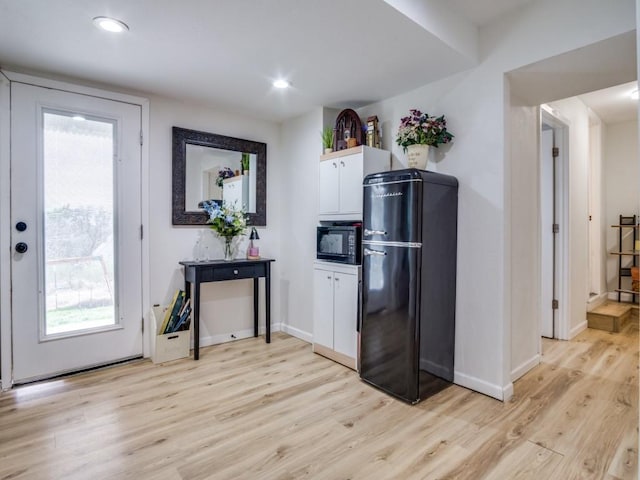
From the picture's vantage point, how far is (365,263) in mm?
2654

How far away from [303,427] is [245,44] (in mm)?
2368

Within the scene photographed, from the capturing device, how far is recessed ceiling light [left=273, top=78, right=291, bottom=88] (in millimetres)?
2850

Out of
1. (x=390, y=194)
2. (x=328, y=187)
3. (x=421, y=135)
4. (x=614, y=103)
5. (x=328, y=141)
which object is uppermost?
(x=614, y=103)

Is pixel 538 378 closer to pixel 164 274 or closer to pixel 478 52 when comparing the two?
pixel 478 52

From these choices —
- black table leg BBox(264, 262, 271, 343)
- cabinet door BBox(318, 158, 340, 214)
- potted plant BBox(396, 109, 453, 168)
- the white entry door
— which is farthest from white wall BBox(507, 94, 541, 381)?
→ the white entry door

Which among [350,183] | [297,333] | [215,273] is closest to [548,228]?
[350,183]

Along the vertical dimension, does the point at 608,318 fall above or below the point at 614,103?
below

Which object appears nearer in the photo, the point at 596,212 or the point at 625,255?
the point at 596,212

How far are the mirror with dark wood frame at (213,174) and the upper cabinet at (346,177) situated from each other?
85cm

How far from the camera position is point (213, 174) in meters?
3.52

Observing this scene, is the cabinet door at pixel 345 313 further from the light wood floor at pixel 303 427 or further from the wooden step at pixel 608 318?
the wooden step at pixel 608 318

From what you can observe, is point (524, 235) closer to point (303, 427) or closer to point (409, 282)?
point (409, 282)

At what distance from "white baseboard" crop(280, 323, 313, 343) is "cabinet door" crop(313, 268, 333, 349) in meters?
0.37

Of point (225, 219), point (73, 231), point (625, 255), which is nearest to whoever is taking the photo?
point (73, 231)
